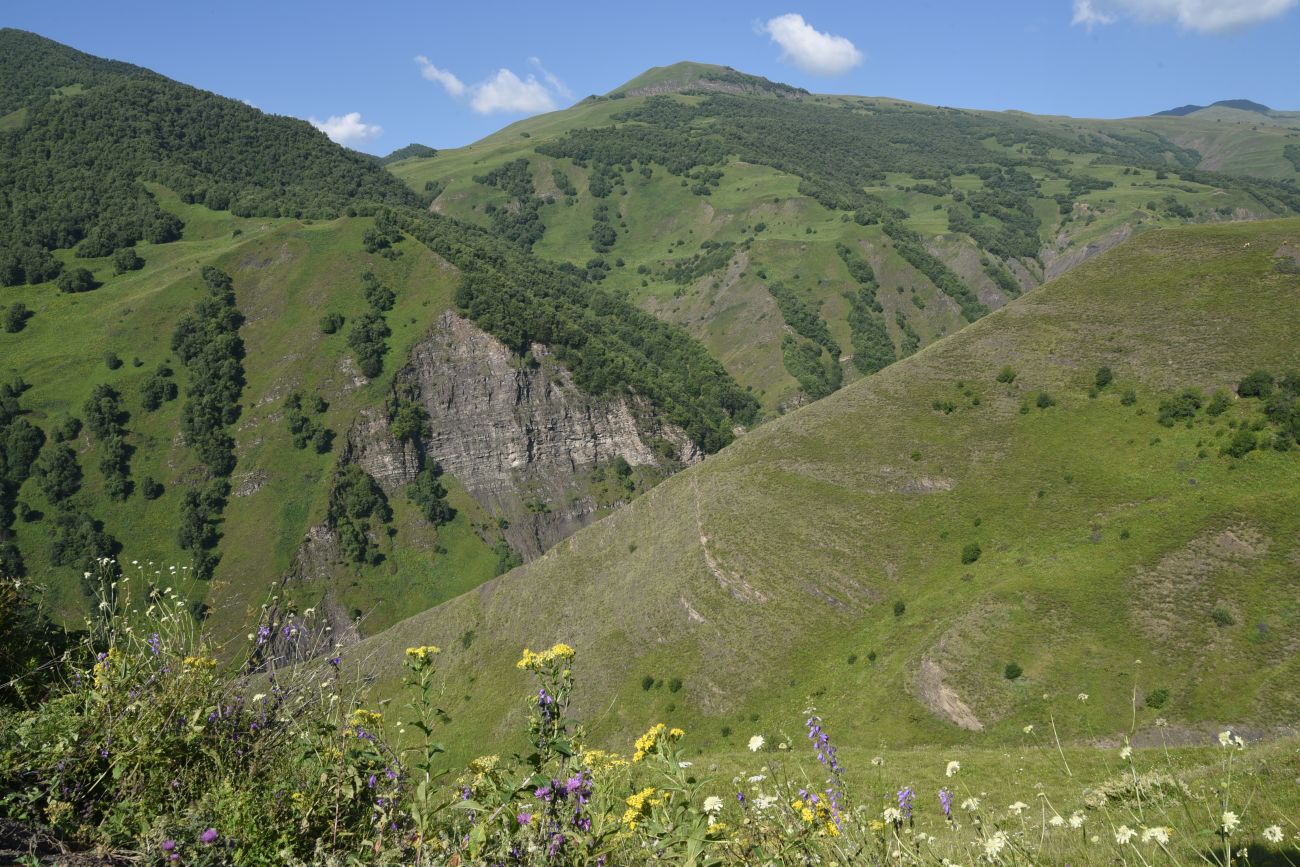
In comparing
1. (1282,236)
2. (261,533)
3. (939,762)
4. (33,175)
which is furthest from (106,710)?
(33,175)

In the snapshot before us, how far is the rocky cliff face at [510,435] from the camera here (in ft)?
456

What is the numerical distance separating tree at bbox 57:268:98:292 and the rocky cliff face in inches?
2836

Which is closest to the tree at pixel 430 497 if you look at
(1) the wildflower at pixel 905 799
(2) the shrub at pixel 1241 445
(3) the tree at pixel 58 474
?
(3) the tree at pixel 58 474

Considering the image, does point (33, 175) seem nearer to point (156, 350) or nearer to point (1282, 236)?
point (156, 350)

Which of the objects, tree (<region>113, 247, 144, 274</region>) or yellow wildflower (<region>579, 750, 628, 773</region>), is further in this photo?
tree (<region>113, 247, 144, 274</region>)

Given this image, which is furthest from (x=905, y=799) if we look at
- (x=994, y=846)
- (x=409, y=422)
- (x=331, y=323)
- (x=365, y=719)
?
(x=331, y=323)

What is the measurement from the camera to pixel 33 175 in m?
185

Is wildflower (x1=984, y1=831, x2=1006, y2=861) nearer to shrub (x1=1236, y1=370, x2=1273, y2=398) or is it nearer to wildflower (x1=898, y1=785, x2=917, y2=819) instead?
wildflower (x1=898, y1=785, x2=917, y2=819)

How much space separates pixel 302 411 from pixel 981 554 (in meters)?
120

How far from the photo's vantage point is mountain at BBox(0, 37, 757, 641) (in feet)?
393

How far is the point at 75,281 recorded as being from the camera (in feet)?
497

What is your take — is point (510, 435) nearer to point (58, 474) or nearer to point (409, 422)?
point (409, 422)

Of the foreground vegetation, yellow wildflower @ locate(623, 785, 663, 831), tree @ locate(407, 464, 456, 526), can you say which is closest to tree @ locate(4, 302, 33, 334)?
tree @ locate(407, 464, 456, 526)

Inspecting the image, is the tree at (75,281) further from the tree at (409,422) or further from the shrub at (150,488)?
the tree at (409,422)
